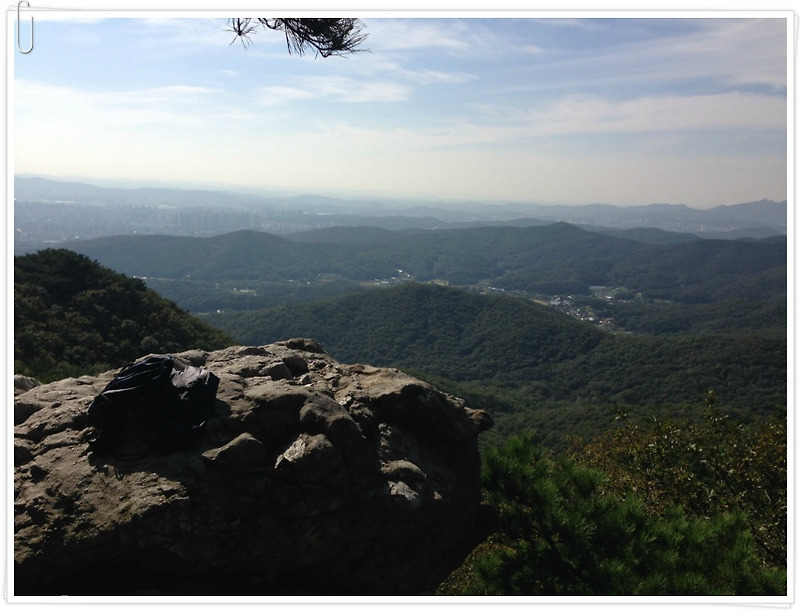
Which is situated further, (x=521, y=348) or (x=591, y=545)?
(x=521, y=348)

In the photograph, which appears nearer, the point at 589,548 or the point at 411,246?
the point at 589,548

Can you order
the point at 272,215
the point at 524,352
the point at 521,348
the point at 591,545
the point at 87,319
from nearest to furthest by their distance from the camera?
1. the point at 591,545
2. the point at 87,319
3. the point at 524,352
4. the point at 521,348
5. the point at 272,215

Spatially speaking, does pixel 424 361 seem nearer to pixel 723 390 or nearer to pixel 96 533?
pixel 723 390

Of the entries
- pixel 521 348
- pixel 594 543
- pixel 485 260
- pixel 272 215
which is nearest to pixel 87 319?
pixel 594 543

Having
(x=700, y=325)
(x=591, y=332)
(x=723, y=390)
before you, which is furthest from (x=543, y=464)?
(x=700, y=325)

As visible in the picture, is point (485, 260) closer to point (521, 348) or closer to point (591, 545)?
point (521, 348)

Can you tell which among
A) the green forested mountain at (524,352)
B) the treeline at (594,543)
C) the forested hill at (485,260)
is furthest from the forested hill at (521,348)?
the forested hill at (485,260)
